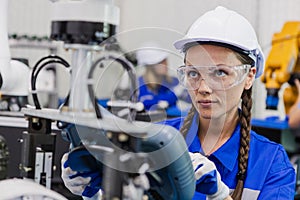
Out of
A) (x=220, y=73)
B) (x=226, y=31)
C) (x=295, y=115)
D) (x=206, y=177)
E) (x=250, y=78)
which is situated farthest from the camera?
(x=295, y=115)

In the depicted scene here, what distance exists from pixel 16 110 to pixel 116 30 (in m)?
1.67

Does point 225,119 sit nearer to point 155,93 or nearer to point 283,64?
point 155,93

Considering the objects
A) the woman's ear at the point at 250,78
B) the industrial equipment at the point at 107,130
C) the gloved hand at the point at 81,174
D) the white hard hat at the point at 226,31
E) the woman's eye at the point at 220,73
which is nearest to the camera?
the industrial equipment at the point at 107,130

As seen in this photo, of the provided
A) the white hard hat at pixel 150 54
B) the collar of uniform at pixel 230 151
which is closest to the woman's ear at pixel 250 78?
the collar of uniform at pixel 230 151

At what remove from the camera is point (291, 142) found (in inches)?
153

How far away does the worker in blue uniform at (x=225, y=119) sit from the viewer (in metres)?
1.03

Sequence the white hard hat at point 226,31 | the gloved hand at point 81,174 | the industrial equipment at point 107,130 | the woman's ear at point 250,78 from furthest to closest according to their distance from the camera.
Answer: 1. the woman's ear at point 250,78
2. the white hard hat at point 226,31
3. the gloved hand at point 81,174
4. the industrial equipment at point 107,130

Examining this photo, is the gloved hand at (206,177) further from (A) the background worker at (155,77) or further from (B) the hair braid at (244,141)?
(B) the hair braid at (244,141)

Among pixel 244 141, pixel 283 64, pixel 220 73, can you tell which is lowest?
pixel 283 64

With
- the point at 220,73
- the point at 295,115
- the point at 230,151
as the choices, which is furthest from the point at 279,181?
the point at 295,115

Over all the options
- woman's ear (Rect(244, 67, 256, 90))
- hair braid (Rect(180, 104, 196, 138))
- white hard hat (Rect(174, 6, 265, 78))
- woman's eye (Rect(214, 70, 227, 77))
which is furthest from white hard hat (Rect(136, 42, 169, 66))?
woman's ear (Rect(244, 67, 256, 90))

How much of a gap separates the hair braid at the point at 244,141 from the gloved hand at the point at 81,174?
1.56 feet

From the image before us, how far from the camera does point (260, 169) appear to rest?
1.44 meters

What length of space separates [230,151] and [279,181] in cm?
16
